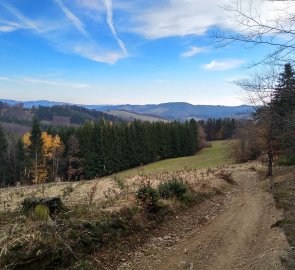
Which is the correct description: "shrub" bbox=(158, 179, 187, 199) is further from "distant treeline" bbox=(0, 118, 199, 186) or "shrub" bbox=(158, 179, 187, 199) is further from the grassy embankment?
"distant treeline" bbox=(0, 118, 199, 186)

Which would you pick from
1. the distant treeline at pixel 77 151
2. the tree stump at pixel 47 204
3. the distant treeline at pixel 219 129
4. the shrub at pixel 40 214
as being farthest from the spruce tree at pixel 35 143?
the distant treeline at pixel 219 129

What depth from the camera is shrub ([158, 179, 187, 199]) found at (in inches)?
509

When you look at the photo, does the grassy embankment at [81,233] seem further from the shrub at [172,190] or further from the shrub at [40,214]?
the shrub at [172,190]

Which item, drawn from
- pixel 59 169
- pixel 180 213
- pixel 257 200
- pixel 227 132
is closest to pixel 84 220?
pixel 180 213

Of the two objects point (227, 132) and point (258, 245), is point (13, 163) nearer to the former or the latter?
point (258, 245)

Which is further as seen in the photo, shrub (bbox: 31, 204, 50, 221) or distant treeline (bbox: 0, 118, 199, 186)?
distant treeline (bbox: 0, 118, 199, 186)

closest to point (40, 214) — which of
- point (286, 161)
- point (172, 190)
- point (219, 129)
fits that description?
point (172, 190)

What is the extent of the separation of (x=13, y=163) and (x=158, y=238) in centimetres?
6611

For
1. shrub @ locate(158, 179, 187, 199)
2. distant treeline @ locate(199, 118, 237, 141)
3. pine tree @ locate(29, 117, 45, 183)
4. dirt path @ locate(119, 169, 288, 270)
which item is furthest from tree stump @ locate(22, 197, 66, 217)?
distant treeline @ locate(199, 118, 237, 141)

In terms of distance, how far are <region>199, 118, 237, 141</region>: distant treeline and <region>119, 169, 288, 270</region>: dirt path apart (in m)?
111

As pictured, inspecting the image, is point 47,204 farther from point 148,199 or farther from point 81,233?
point 148,199

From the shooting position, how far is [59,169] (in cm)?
6919

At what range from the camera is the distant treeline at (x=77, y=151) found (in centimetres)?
6444

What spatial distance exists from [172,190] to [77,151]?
57133mm
